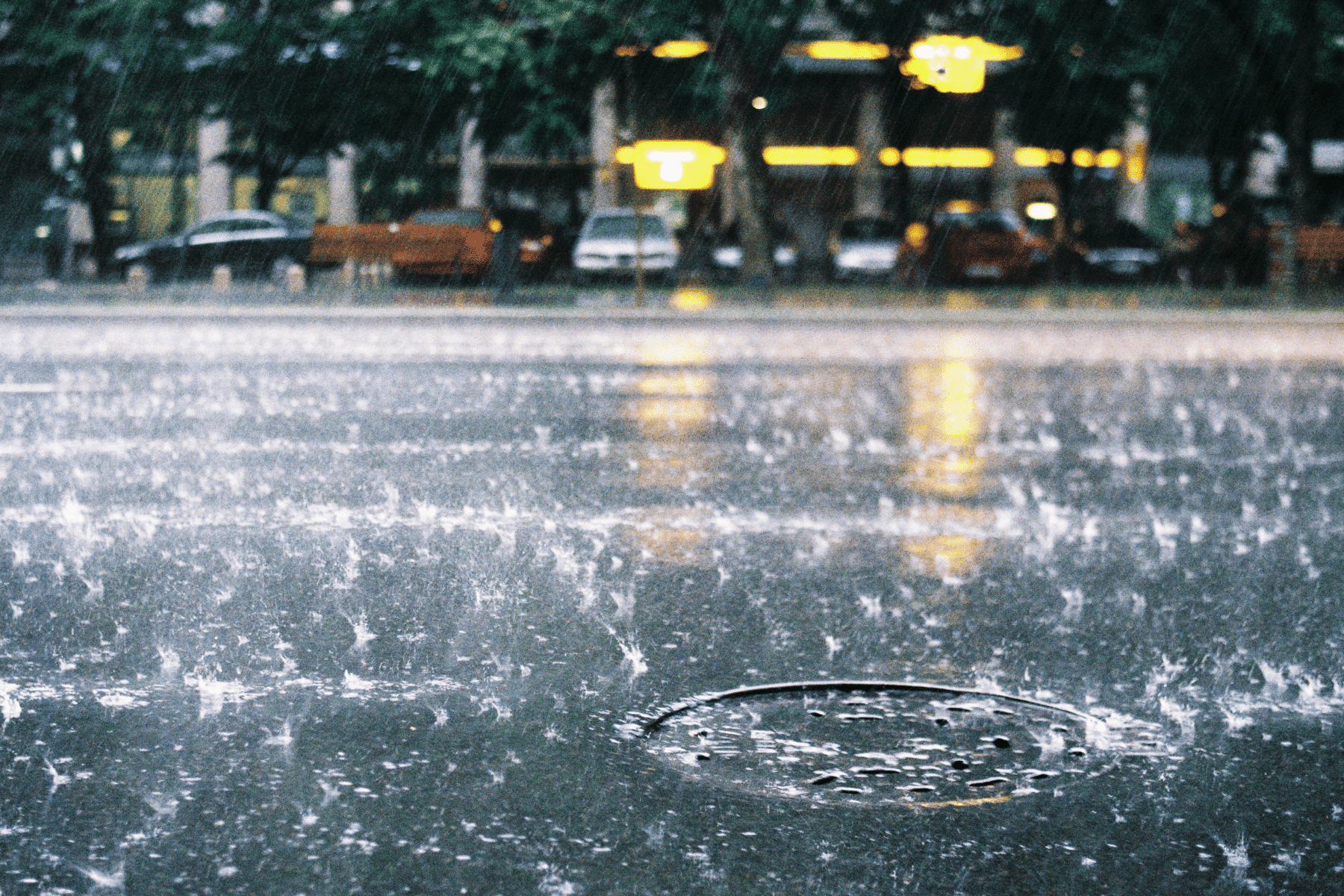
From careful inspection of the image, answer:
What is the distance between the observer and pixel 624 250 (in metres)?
32.6

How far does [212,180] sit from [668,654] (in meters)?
46.9

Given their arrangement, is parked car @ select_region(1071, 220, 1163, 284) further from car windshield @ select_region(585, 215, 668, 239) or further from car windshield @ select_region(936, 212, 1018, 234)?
car windshield @ select_region(585, 215, 668, 239)

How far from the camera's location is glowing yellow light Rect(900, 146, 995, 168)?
50.5m

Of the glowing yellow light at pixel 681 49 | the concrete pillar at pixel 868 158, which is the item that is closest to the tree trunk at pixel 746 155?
the glowing yellow light at pixel 681 49

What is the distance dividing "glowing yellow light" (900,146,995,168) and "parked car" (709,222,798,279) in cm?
946

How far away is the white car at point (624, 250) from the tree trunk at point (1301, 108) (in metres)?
11.0

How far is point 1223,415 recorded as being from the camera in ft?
40.8

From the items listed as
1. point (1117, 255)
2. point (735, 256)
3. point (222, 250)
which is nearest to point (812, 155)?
point (735, 256)

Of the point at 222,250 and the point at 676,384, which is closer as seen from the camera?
the point at 676,384

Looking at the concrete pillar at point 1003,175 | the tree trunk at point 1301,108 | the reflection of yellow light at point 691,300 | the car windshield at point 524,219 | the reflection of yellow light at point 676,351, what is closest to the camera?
the reflection of yellow light at point 676,351

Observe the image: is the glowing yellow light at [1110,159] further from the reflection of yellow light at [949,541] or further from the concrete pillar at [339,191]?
the reflection of yellow light at [949,541]

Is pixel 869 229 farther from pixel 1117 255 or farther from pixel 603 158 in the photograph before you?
pixel 603 158

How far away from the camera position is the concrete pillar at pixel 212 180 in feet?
162

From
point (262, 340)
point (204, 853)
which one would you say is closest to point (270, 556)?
point (204, 853)
